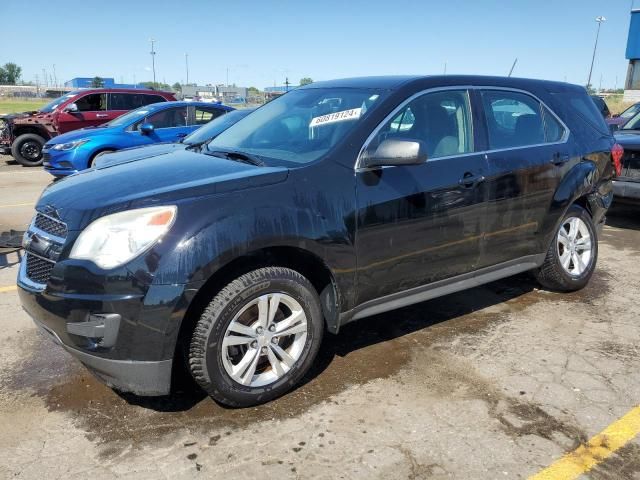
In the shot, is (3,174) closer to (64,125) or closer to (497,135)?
(64,125)

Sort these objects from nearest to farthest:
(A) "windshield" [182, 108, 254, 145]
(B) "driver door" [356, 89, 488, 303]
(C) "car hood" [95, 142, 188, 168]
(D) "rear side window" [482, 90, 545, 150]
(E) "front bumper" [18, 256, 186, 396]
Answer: (E) "front bumper" [18, 256, 186, 396], (B) "driver door" [356, 89, 488, 303], (C) "car hood" [95, 142, 188, 168], (D) "rear side window" [482, 90, 545, 150], (A) "windshield" [182, 108, 254, 145]

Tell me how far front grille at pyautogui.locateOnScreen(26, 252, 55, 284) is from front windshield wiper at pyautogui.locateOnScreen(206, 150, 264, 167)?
3.98 feet

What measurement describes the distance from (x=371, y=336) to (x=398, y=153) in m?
1.46

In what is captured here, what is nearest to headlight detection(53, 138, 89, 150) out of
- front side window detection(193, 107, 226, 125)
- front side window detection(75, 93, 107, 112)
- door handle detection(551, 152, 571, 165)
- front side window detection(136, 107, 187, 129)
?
front side window detection(136, 107, 187, 129)

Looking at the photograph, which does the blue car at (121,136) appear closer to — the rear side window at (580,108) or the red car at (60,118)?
the red car at (60,118)

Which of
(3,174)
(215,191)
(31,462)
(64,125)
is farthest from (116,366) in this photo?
(64,125)

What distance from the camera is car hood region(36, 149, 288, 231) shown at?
271 cm

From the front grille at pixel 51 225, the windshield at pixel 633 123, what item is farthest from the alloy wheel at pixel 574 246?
the windshield at pixel 633 123

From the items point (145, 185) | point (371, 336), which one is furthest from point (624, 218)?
point (145, 185)

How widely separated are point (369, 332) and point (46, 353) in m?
2.22

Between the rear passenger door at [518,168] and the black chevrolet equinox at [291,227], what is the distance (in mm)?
15

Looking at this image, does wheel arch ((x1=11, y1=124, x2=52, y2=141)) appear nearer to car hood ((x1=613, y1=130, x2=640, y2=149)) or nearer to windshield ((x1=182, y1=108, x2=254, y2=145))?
windshield ((x1=182, y1=108, x2=254, y2=145))

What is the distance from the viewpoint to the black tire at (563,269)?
4574mm

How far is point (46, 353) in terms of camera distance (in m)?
3.67
